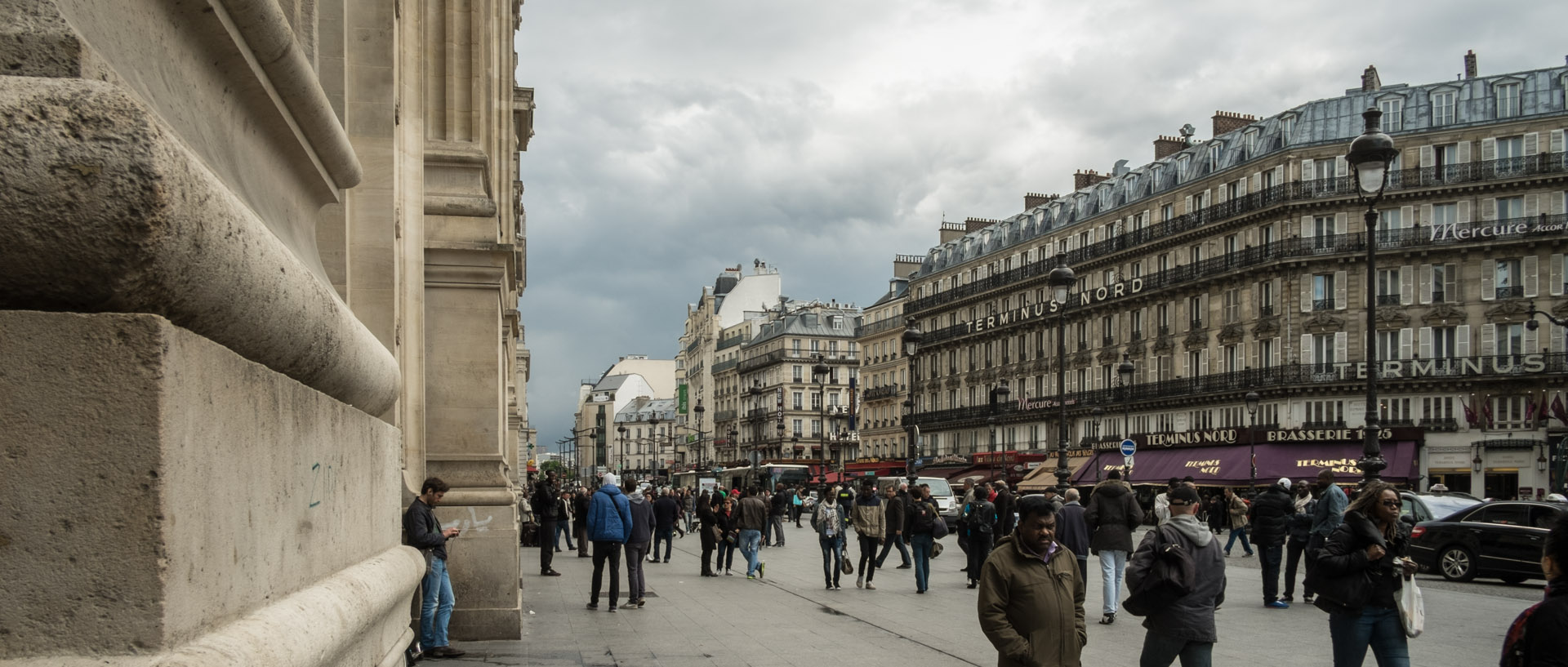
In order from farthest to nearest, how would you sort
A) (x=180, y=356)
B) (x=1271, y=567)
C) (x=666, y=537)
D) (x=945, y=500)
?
(x=945, y=500) → (x=666, y=537) → (x=1271, y=567) → (x=180, y=356)

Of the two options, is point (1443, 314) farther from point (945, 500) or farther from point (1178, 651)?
point (1178, 651)

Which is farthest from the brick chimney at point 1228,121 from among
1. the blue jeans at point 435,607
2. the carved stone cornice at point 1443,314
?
the blue jeans at point 435,607

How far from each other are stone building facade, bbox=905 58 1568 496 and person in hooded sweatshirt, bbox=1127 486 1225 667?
44.9 metres

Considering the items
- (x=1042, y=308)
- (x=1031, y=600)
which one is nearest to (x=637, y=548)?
(x=1031, y=600)

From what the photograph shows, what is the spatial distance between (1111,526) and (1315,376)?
47286mm

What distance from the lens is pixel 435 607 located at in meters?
11.0

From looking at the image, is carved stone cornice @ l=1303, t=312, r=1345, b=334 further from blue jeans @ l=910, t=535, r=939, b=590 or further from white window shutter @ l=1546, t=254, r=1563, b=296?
blue jeans @ l=910, t=535, r=939, b=590

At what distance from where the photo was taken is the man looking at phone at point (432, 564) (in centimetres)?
1016

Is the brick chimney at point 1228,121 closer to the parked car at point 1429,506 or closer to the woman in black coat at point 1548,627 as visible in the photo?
the parked car at point 1429,506

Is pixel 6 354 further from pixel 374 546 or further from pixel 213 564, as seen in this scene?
pixel 374 546

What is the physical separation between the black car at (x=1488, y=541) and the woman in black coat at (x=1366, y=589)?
14777 millimetres

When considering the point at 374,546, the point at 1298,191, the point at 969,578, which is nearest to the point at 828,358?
the point at 1298,191

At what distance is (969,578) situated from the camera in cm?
2112

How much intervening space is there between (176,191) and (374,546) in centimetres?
271
